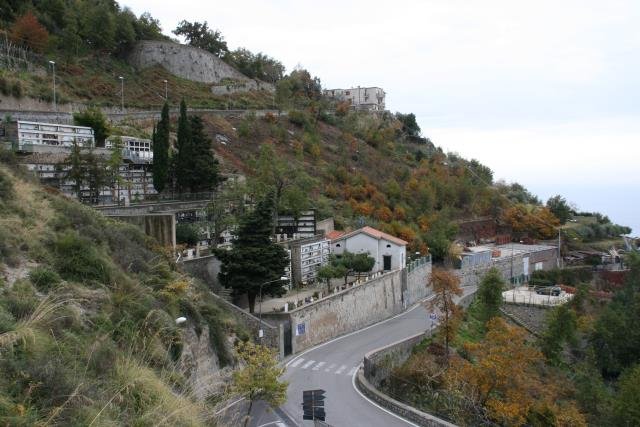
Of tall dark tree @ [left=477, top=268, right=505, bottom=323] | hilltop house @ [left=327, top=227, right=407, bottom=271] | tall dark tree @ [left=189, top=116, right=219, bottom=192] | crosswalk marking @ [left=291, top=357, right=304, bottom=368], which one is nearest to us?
crosswalk marking @ [left=291, top=357, right=304, bottom=368]

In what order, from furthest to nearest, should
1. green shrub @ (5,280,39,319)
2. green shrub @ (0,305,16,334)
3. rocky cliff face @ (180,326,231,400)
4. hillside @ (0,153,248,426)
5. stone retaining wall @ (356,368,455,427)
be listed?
stone retaining wall @ (356,368,455,427)
rocky cliff face @ (180,326,231,400)
green shrub @ (5,280,39,319)
green shrub @ (0,305,16,334)
hillside @ (0,153,248,426)

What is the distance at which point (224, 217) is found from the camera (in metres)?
27.9

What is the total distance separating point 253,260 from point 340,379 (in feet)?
19.9

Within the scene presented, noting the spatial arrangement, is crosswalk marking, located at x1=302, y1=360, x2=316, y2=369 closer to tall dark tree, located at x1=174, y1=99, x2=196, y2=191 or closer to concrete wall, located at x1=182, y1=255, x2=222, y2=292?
concrete wall, located at x1=182, y1=255, x2=222, y2=292

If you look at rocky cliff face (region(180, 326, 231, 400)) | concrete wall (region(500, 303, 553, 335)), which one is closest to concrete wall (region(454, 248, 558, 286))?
concrete wall (region(500, 303, 553, 335))

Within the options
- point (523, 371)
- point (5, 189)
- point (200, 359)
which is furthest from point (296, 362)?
point (5, 189)

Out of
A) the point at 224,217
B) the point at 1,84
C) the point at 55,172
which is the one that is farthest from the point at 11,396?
the point at 1,84

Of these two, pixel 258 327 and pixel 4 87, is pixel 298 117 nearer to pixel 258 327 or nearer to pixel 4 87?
pixel 4 87

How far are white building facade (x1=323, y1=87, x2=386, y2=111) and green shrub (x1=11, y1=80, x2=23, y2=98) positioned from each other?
5866cm

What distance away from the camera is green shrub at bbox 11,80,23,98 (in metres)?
38.8

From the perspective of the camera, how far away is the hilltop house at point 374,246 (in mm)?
34000

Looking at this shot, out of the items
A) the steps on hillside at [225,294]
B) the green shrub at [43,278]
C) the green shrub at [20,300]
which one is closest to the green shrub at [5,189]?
the green shrub at [43,278]

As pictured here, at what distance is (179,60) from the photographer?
228 ft

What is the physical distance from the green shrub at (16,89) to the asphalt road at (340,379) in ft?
93.0
